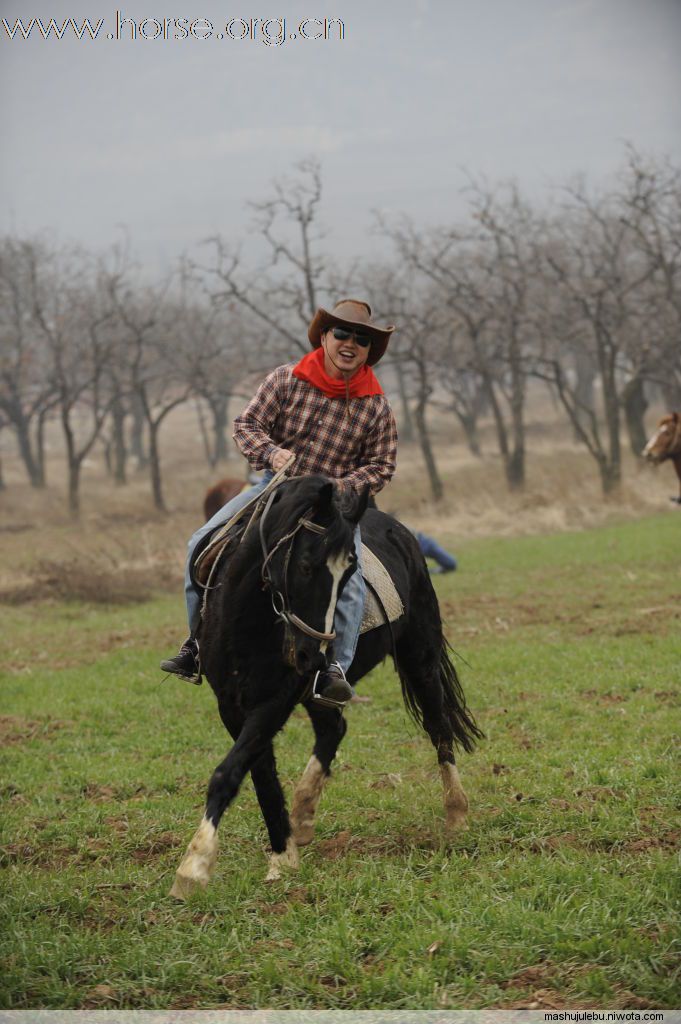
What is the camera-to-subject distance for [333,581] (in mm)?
4656

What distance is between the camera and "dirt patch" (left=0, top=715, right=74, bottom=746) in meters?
8.49

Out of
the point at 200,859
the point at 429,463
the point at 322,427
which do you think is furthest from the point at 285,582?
the point at 429,463

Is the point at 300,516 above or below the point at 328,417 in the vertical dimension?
below

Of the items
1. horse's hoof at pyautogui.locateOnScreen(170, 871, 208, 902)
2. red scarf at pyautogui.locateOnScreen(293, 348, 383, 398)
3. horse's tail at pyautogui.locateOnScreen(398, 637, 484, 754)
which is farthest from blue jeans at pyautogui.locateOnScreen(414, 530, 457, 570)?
horse's hoof at pyautogui.locateOnScreen(170, 871, 208, 902)

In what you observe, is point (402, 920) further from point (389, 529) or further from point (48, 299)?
point (48, 299)

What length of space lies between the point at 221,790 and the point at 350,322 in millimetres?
2630

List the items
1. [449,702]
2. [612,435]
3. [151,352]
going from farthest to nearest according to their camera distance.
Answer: [151,352] < [612,435] < [449,702]

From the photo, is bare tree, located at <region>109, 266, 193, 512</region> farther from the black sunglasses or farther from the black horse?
the black horse

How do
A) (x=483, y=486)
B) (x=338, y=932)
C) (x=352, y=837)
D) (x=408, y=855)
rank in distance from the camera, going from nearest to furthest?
(x=338, y=932) < (x=408, y=855) < (x=352, y=837) < (x=483, y=486)

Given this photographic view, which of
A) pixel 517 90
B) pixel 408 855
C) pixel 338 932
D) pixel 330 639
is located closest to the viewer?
pixel 338 932

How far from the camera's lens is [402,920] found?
14.1 feet

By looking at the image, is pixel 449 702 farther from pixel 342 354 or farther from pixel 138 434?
pixel 138 434

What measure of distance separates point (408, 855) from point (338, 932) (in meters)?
1.22

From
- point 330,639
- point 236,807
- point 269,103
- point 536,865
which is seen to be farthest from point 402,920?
point 269,103
